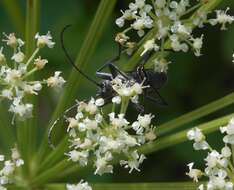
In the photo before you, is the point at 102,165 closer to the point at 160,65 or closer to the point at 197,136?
the point at 197,136

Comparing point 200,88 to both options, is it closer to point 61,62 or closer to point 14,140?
point 61,62

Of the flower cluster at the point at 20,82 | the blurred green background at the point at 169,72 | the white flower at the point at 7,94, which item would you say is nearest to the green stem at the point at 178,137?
the flower cluster at the point at 20,82

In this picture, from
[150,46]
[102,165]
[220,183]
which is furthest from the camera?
[150,46]

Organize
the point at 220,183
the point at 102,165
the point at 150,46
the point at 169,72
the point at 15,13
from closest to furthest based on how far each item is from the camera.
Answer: the point at 220,183, the point at 102,165, the point at 150,46, the point at 15,13, the point at 169,72

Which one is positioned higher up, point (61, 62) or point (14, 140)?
point (61, 62)

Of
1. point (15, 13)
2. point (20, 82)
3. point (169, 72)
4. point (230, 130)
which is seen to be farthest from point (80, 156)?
point (169, 72)

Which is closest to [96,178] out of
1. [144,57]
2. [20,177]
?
[20,177]
